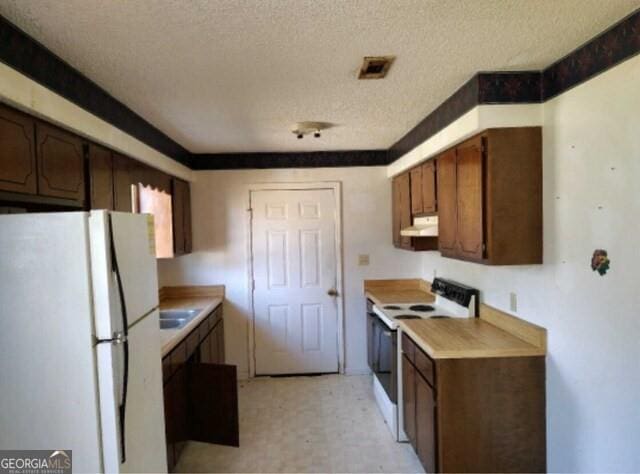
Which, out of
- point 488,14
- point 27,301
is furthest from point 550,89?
point 27,301

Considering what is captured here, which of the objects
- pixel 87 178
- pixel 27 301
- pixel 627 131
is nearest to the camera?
pixel 27 301

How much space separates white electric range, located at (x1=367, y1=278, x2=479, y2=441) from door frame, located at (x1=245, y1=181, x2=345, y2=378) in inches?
22.5

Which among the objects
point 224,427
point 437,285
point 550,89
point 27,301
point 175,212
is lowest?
point 224,427

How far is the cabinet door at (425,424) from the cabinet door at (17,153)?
214 centimetres

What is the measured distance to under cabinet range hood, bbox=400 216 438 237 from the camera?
284 cm

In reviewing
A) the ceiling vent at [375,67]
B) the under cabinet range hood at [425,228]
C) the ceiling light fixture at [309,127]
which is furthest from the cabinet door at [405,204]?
the ceiling vent at [375,67]

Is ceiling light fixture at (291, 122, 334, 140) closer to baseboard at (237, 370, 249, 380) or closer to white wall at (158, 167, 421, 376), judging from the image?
white wall at (158, 167, 421, 376)

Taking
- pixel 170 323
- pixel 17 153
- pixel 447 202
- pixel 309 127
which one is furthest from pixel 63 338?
pixel 447 202

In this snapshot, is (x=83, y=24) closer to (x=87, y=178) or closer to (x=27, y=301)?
(x=87, y=178)

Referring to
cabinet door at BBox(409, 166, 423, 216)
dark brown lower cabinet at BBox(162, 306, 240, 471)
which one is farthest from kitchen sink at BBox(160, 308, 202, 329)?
cabinet door at BBox(409, 166, 423, 216)

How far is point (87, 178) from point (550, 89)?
2401 millimetres

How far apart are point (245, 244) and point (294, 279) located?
2.03 ft

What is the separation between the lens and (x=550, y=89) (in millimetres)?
1993

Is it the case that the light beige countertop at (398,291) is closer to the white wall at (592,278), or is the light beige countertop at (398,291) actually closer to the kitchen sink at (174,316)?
the white wall at (592,278)
